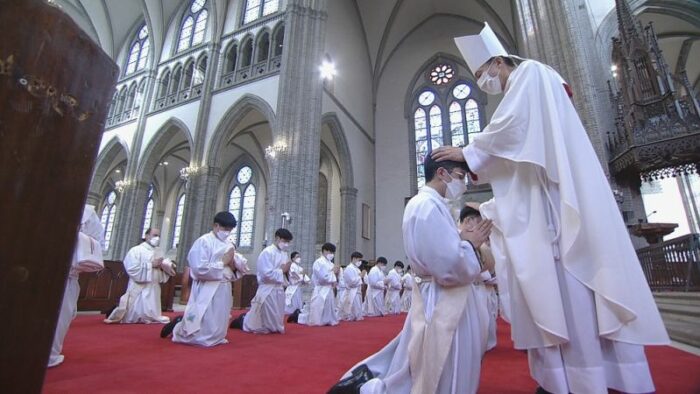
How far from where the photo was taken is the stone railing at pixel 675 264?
489 centimetres

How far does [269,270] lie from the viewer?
5527mm

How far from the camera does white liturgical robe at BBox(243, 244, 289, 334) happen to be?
5.42 m

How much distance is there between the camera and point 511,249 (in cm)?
150

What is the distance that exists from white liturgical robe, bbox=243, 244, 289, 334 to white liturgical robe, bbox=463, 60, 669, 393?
14.6 feet

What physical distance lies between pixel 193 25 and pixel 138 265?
1603 centimetres

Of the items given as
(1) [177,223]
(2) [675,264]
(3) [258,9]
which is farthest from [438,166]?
(1) [177,223]

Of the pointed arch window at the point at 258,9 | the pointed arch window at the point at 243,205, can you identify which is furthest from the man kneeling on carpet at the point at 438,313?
the pointed arch window at the point at 243,205

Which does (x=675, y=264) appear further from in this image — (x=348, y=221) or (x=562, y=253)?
(x=348, y=221)

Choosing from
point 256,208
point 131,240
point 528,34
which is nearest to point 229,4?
point 256,208

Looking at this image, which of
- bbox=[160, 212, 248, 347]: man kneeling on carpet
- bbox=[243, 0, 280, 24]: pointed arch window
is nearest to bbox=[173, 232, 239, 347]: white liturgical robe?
bbox=[160, 212, 248, 347]: man kneeling on carpet

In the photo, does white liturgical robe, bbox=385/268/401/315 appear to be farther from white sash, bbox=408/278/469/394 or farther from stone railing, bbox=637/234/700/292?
white sash, bbox=408/278/469/394

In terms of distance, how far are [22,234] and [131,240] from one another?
1745 cm

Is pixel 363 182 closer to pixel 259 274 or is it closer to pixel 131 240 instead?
pixel 131 240

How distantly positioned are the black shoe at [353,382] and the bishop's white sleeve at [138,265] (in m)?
5.97
